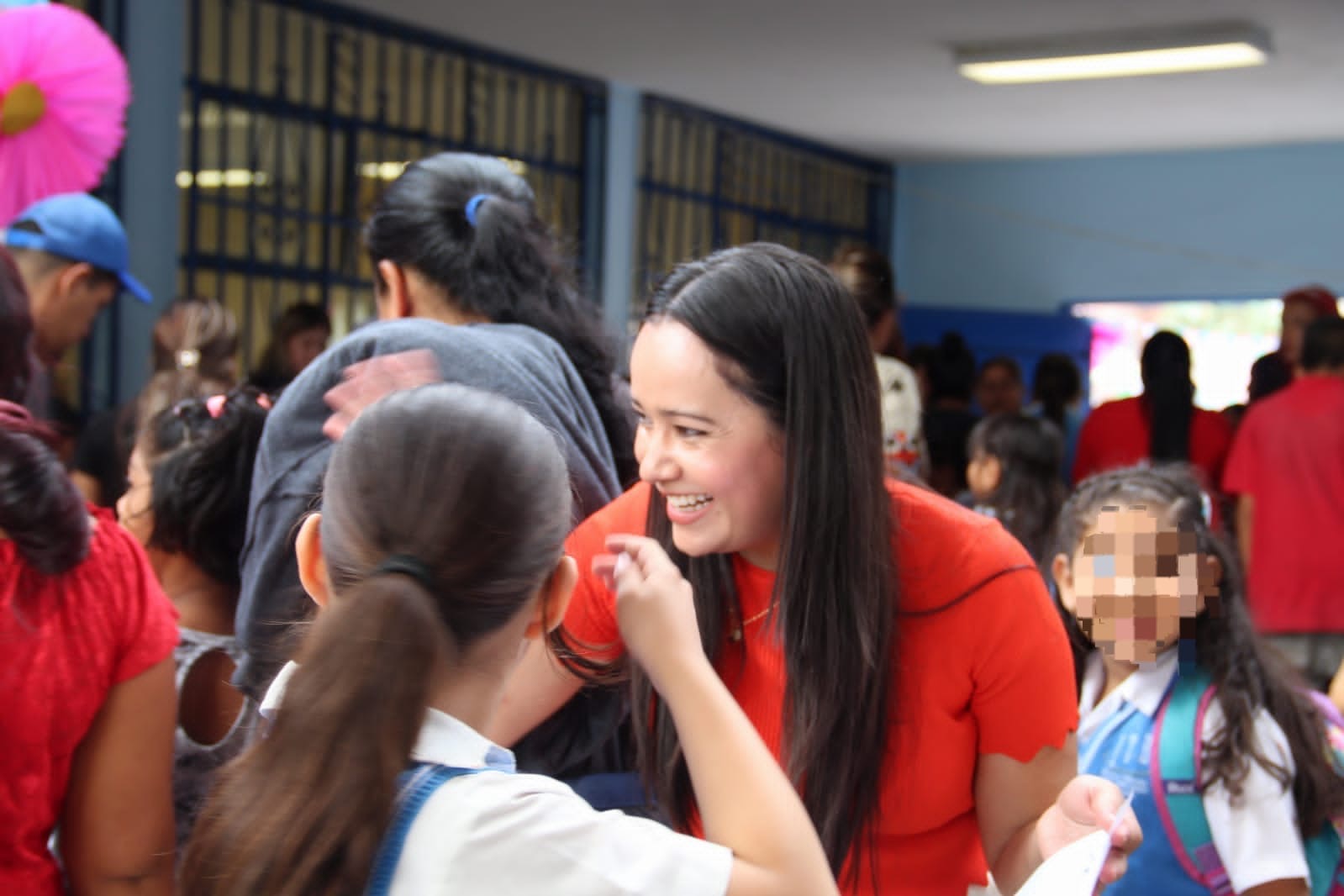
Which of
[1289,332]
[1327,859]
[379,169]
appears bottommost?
[1327,859]

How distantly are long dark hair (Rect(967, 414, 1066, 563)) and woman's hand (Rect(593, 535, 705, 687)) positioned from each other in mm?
2439

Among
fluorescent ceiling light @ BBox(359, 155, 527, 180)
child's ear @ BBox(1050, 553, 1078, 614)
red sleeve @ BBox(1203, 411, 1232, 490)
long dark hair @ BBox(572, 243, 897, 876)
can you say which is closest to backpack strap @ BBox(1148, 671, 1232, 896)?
child's ear @ BBox(1050, 553, 1078, 614)

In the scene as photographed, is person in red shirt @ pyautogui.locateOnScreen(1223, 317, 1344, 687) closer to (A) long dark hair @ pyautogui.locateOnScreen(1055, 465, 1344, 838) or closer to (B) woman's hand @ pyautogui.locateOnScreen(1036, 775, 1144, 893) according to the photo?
(A) long dark hair @ pyautogui.locateOnScreen(1055, 465, 1344, 838)

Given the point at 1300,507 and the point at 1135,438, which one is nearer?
the point at 1300,507

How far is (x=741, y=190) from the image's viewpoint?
27.0ft

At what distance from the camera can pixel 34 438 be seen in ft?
4.45

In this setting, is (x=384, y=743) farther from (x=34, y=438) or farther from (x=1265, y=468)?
(x=1265, y=468)

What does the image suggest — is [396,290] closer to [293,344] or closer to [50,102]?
[50,102]

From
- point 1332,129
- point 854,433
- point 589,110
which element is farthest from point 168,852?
point 1332,129

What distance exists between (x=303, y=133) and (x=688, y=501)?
4.90 metres

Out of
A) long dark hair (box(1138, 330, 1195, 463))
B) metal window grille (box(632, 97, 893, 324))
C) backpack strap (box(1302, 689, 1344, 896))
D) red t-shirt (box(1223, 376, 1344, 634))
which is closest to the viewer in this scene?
backpack strap (box(1302, 689, 1344, 896))

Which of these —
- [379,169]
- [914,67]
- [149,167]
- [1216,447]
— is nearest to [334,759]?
[1216,447]

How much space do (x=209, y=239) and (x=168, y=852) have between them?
14.6 feet

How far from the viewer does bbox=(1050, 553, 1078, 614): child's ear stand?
2.18 metres
